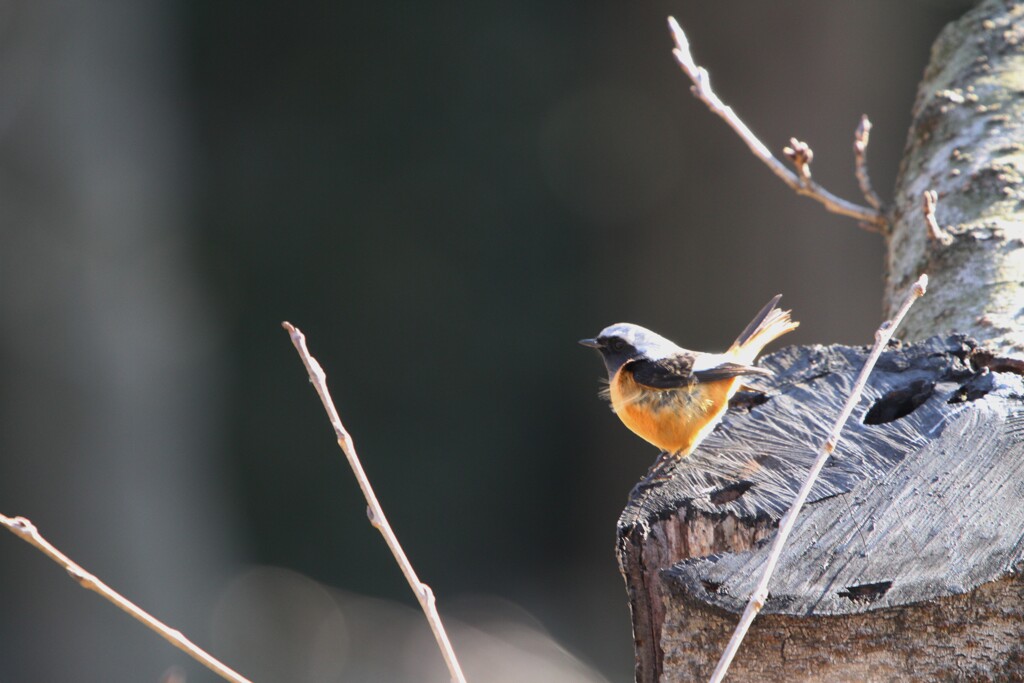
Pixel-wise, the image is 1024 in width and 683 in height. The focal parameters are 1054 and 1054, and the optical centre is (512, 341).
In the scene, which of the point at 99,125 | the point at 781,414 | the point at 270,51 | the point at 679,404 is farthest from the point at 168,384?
the point at 781,414

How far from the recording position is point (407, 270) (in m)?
8.74

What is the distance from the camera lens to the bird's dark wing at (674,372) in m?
2.80

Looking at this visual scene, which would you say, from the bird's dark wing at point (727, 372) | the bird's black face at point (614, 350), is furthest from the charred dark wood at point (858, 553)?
the bird's black face at point (614, 350)

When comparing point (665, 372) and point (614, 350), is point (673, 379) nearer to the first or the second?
point (665, 372)

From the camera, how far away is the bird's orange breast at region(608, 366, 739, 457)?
9.25 feet

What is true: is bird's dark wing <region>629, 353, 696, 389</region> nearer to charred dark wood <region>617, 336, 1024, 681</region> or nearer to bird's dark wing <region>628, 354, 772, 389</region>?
bird's dark wing <region>628, 354, 772, 389</region>

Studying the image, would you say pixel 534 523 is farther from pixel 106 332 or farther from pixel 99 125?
pixel 99 125

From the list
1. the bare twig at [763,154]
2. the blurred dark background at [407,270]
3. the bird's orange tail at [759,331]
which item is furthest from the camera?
the blurred dark background at [407,270]

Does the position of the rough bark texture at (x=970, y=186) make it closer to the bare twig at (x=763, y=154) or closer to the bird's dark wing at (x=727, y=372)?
the bare twig at (x=763, y=154)

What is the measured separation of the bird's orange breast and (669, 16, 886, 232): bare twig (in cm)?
76

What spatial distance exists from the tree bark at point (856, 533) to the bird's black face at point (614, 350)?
91 cm

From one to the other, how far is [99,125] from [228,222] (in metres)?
1.28

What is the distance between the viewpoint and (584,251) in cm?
915

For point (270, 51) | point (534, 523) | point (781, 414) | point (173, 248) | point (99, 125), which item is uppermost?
point (270, 51)
